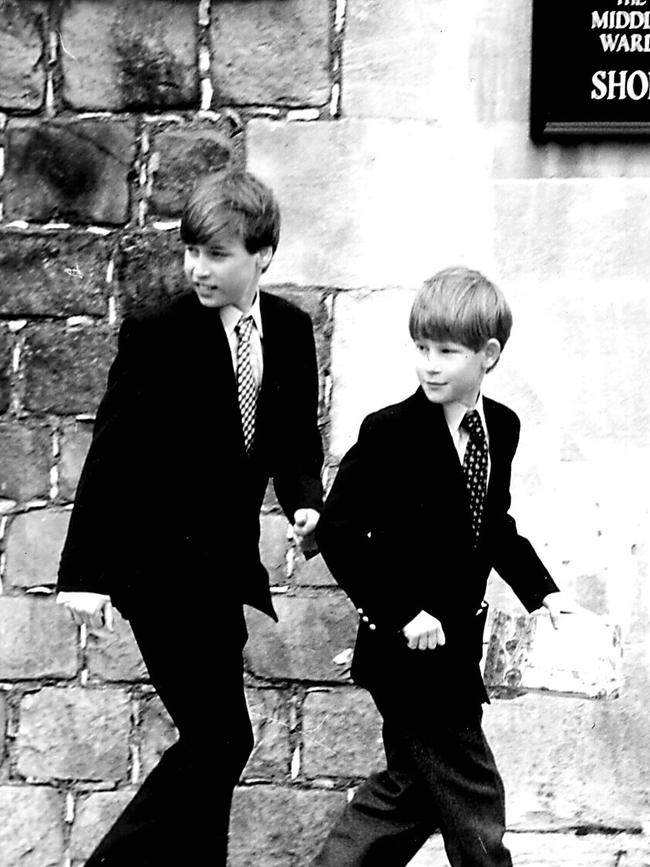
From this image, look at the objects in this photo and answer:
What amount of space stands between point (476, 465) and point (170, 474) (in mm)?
697

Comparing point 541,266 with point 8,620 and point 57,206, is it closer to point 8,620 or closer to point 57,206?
point 57,206

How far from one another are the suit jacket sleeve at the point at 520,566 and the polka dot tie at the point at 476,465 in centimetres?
12

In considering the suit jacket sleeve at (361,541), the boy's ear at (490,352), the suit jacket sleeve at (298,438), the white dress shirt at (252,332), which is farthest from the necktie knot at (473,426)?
the white dress shirt at (252,332)

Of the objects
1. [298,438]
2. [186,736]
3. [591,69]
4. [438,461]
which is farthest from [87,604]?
[591,69]

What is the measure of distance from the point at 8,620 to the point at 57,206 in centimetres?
114

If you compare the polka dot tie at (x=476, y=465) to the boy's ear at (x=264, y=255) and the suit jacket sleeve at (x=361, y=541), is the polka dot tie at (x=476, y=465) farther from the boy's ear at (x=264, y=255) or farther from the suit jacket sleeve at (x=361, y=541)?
the boy's ear at (x=264, y=255)

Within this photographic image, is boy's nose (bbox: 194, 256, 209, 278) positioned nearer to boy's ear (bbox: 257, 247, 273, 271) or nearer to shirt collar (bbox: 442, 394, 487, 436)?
boy's ear (bbox: 257, 247, 273, 271)

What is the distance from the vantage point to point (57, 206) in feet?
16.0

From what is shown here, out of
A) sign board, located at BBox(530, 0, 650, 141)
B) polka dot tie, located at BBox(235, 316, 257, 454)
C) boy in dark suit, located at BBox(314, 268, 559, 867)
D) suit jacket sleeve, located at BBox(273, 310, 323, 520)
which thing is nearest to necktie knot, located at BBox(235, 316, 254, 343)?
polka dot tie, located at BBox(235, 316, 257, 454)

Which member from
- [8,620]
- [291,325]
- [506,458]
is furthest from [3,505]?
[506,458]

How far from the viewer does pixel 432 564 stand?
4062 mm

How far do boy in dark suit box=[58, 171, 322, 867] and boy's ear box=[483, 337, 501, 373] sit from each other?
1.61 feet

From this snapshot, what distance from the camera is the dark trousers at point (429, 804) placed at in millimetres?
4098

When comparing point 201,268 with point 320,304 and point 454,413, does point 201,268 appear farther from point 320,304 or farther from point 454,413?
point 320,304
